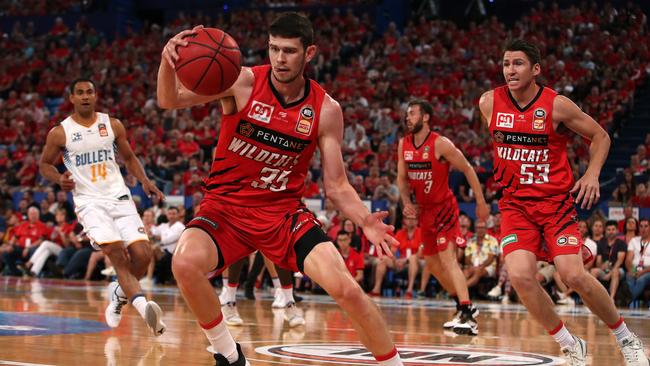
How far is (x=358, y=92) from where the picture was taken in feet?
71.3

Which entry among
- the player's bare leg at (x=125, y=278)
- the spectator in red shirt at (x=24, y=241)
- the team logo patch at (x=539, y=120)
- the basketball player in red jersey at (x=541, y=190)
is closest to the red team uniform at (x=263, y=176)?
the basketball player in red jersey at (x=541, y=190)

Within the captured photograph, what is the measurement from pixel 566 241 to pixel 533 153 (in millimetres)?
685

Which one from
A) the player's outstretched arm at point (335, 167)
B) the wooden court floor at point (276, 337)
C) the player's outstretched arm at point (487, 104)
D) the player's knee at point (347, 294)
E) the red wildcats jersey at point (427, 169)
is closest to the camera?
the player's knee at point (347, 294)

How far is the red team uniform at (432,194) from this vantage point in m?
9.83

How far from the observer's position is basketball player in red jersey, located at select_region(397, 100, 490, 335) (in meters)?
9.79

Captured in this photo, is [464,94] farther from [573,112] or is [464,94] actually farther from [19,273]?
[573,112]

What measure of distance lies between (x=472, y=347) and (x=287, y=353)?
5.59 ft

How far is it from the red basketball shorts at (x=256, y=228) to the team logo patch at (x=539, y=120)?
2.19 metres

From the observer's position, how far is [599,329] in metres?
9.73

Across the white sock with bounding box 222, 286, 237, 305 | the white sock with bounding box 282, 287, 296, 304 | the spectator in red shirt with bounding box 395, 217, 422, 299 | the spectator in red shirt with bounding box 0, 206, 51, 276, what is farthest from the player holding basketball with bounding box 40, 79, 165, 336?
the spectator in red shirt with bounding box 0, 206, 51, 276

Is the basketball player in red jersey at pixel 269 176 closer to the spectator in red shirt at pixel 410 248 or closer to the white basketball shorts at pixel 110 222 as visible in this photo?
the white basketball shorts at pixel 110 222

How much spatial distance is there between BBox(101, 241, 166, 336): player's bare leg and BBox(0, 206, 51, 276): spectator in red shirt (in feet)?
32.1

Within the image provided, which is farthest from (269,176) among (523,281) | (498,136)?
(498,136)

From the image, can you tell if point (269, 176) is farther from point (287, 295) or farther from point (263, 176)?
point (287, 295)
